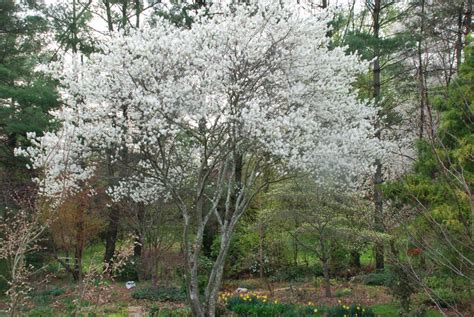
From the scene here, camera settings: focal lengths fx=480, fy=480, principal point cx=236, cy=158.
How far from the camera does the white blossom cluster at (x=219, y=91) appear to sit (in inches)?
273

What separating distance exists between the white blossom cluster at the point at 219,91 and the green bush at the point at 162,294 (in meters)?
4.48

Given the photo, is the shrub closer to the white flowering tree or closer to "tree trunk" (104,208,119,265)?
the white flowering tree

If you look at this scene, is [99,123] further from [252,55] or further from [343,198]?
[343,198]

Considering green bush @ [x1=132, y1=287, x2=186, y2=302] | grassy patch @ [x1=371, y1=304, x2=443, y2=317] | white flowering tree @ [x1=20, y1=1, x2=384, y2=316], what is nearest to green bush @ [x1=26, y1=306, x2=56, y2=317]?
green bush @ [x1=132, y1=287, x2=186, y2=302]

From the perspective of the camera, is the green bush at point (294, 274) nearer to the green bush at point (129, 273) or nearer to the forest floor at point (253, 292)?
the forest floor at point (253, 292)

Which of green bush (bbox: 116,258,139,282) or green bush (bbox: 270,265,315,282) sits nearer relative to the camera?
green bush (bbox: 270,265,315,282)

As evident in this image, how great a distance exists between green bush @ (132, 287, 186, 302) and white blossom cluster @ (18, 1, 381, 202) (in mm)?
4477

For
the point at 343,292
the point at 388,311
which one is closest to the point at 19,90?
the point at 343,292

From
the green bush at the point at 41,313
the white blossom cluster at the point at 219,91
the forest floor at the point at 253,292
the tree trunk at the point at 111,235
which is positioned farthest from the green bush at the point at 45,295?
the white blossom cluster at the point at 219,91

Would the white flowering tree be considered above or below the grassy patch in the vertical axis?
above

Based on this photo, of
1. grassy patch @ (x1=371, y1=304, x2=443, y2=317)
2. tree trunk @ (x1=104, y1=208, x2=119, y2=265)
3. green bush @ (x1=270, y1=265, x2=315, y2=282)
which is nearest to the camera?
grassy patch @ (x1=371, y1=304, x2=443, y2=317)

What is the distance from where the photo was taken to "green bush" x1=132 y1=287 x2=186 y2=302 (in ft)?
36.6

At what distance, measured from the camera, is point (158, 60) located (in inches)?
277

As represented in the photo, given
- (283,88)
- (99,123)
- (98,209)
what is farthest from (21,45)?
(283,88)
